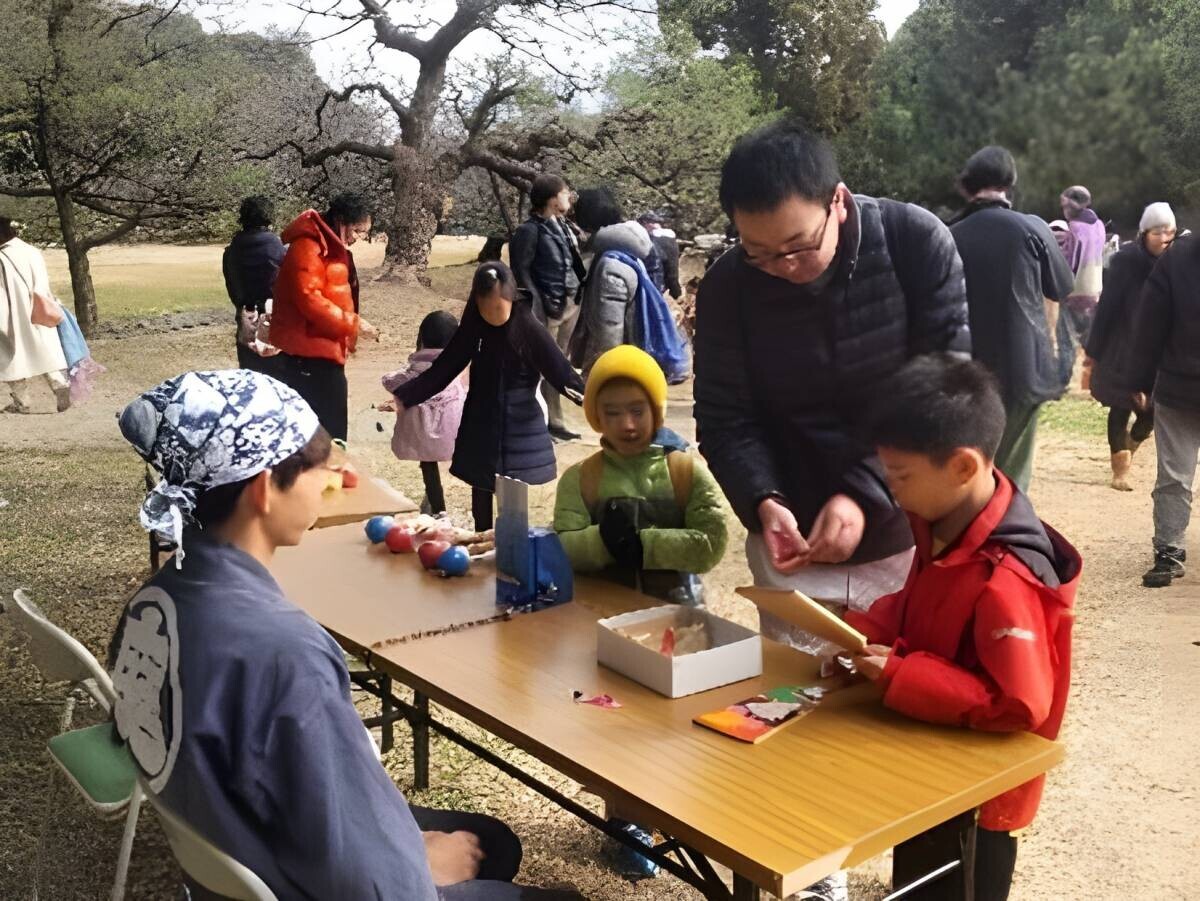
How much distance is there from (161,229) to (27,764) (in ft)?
25.4

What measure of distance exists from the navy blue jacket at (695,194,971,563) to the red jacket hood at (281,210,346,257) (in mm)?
2784

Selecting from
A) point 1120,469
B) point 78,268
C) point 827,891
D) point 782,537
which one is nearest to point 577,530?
point 782,537

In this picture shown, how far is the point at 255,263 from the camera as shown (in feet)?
17.8

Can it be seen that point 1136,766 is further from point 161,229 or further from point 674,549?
point 161,229

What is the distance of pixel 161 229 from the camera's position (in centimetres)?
991

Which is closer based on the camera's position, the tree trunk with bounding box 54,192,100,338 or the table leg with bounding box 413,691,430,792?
the table leg with bounding box 413,691,430,792

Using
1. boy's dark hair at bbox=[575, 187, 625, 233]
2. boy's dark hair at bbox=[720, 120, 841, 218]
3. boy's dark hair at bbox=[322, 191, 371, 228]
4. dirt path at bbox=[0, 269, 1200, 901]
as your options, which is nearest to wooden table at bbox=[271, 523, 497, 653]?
dirt path at bbox=[0, 269, 1200, 901]

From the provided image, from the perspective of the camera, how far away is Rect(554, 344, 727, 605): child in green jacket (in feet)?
7.67

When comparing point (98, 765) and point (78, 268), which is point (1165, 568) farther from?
point (78, 268)

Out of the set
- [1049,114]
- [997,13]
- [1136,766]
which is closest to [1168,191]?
[997,13]

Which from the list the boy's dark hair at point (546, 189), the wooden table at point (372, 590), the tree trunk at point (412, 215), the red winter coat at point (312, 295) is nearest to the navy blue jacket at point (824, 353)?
the wooden table at point (372, 590)

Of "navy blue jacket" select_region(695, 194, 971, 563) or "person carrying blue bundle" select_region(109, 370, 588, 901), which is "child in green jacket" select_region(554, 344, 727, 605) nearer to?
"navy blue jacket" select_region(695, 194, 971, 563)

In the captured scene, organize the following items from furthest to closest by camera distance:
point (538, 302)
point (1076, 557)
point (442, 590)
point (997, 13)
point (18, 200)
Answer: point (18, 200) → point (538, 302) → point (997, 13) → point (442, 590) → point (1076, 557)

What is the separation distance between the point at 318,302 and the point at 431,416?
2.04ft
